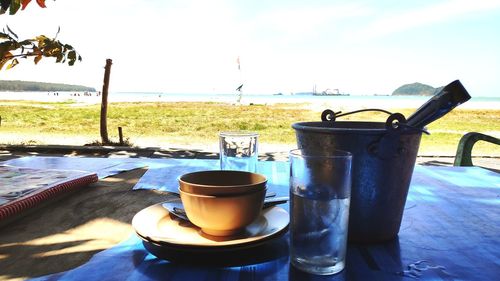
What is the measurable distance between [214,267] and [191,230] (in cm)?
10

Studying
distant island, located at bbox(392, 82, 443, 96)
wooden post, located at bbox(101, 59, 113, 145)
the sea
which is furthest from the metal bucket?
distant island, located at bbox(392, 82, 443, 96)

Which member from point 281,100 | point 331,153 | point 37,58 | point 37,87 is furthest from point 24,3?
point 37,87

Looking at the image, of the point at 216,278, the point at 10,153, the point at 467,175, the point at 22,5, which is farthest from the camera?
the point at 10,153

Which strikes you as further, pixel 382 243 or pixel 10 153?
pixel 10 153

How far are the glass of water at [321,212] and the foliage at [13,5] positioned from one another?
2.32 feet

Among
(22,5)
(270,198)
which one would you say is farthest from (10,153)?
(270,198)

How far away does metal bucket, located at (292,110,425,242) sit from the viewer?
24.6 inches

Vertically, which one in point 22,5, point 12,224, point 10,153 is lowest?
point 10,153

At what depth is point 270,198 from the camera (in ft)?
2.84

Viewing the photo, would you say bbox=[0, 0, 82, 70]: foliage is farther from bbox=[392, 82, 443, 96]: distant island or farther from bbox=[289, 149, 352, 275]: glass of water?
bbox=[392, 82, 443, 96]: distant island

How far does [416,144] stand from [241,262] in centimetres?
34

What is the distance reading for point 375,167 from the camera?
0.64m

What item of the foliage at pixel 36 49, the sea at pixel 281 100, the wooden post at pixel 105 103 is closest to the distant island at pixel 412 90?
the sea at pixel 281 100

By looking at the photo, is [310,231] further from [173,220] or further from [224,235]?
[173,220]
